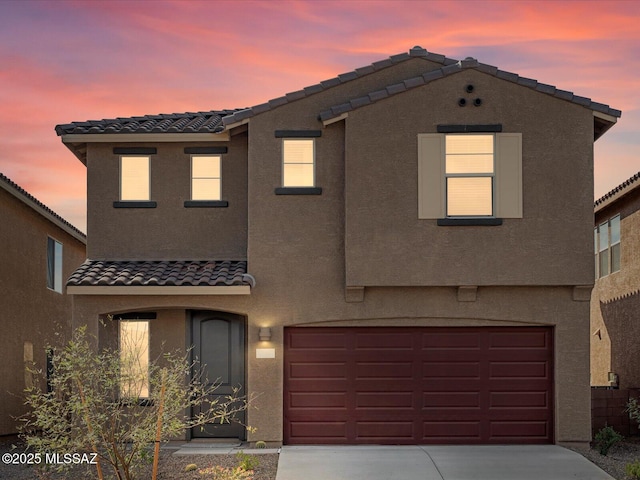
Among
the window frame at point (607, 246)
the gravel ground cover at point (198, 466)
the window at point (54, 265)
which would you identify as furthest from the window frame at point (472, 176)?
the window at point (54, 265)

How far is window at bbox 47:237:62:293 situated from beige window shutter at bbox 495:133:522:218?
1343 centimetres

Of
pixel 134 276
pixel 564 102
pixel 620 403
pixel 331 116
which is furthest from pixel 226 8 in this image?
pixel 620 403

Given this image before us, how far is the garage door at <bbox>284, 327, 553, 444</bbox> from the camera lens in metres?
17.0

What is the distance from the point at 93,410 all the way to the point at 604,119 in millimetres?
10670

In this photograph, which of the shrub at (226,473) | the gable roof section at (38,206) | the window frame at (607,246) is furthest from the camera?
the window frame at (607,246)

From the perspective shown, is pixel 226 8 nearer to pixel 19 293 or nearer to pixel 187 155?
pixel 187 155

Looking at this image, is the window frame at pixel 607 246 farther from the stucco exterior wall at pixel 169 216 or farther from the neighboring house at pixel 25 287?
the neighboring house at pixel 25 287

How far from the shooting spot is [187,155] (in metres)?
18.1

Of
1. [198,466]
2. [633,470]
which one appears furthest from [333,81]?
[633,470]

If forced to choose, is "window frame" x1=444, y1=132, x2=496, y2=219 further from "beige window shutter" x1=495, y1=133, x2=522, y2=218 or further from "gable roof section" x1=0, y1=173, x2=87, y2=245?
"gable roof section" x1=0, y1=173, x2=87, y2=245

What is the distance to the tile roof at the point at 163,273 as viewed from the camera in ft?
54.0

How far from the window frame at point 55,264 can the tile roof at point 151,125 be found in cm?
699

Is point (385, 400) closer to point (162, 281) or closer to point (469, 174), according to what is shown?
point (469, 174)

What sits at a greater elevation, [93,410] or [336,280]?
[336,280]
